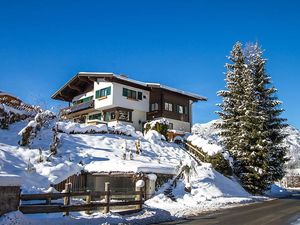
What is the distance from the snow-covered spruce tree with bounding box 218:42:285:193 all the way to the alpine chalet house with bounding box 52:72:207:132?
932 centimetres

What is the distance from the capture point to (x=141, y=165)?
23078 millimetres

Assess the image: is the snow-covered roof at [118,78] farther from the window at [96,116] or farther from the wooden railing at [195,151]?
the wooden railing at [195,151]

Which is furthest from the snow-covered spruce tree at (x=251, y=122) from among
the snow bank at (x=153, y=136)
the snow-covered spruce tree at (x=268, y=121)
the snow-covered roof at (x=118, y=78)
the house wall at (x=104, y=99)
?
the house wall at (x=104, y=99)

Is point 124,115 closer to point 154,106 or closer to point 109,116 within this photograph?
point 109,116

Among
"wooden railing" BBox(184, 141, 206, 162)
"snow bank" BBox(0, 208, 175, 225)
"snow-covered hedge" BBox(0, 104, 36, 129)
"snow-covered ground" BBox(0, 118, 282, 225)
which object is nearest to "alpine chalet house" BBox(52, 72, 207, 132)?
"wooden railing" BBox(184, 141, 206, 162)

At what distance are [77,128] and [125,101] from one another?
1096 centimetres

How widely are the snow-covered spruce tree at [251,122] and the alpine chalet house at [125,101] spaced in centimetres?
932

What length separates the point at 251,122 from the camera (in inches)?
1308

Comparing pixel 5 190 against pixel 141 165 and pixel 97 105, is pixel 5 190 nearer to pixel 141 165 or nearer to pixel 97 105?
pixel 141 165

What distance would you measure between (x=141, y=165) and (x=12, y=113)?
13653 mm

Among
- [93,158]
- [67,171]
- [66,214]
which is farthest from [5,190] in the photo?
[93,158]

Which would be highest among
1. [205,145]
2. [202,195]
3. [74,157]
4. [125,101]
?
[125,101]

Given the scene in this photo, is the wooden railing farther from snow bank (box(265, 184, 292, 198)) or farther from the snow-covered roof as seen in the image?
the snow-covered roof

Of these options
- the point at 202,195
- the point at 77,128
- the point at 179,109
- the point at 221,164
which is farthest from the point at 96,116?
the point at 202,195
